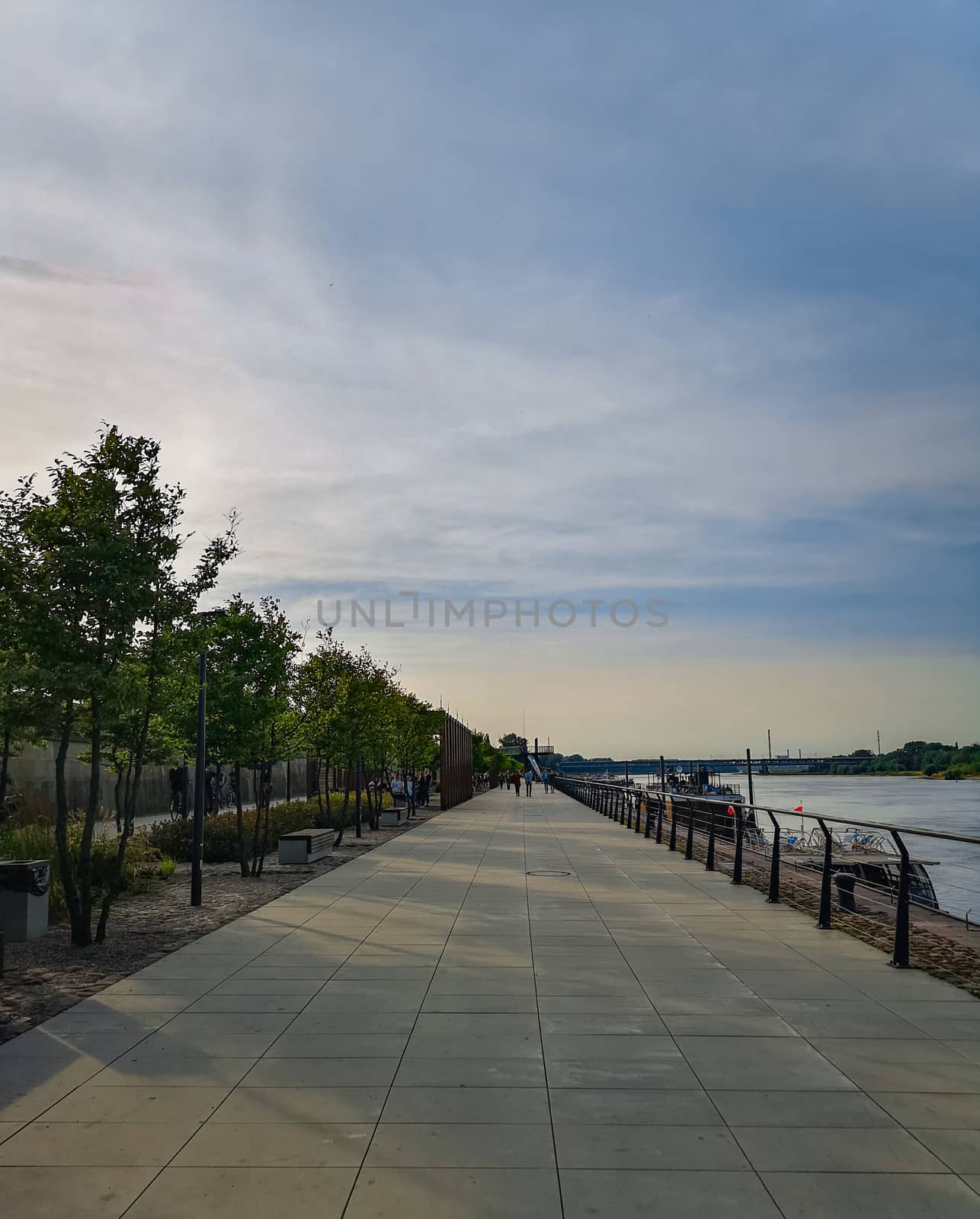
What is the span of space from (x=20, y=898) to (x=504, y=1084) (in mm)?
6746

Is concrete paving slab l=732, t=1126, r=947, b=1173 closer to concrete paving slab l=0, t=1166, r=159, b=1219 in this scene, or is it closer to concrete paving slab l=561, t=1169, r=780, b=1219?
concrete paving slab l=561, t=1169, r=780, b=1219

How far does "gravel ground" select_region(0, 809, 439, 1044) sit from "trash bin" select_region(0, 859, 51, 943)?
0.17 metres

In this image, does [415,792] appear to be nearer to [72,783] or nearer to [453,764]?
[453,764]

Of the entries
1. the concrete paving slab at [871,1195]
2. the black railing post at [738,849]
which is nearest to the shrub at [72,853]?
the black railing post at [738,849]

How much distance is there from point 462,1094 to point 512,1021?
1.47m

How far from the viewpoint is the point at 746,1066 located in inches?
220

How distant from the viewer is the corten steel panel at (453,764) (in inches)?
1619

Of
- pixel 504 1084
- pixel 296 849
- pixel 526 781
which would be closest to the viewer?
pixel 504 1084

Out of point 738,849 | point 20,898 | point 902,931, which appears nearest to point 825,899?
point 902,931

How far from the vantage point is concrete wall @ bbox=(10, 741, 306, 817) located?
21656mm

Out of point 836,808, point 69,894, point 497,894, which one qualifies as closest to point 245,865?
point 497,894

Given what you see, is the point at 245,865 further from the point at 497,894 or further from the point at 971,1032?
the point at 971,1032

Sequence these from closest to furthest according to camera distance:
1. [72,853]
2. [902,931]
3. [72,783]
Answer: [902,931] < [72,853] < [72,783]

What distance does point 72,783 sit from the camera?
2533 centimetres
